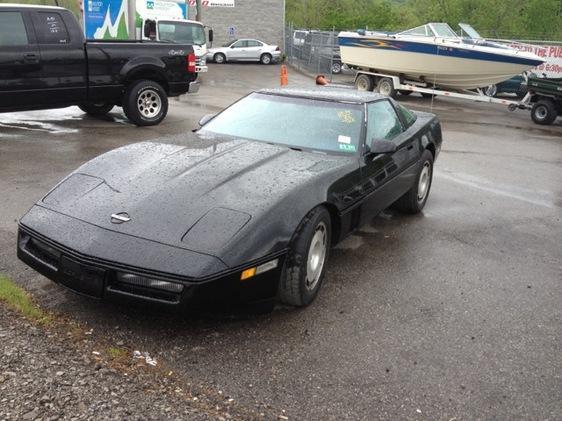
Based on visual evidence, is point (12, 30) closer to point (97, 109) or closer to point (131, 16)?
point (97, 109)

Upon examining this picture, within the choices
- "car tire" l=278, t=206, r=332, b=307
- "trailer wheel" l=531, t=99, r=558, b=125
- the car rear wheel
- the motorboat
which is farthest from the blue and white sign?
"car tire" l=278, t=206, r=332, b=307

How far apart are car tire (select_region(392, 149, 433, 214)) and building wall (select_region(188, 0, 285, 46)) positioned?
32.4 meters

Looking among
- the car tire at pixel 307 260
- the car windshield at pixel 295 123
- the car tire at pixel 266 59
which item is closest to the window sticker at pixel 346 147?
the car windshield at pixel 295 123

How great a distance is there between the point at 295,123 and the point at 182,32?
19.0 m

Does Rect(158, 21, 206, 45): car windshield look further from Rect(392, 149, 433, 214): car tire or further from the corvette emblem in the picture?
the corvette emblem

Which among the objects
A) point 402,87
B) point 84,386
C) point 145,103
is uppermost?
point 145,103

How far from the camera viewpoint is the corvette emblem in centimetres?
350

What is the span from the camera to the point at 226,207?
3.63 metres

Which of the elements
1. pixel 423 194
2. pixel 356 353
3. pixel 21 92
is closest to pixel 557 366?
pixel 356 353

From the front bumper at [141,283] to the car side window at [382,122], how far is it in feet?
6.94

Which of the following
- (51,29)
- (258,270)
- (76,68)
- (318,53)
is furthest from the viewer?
(318,53)

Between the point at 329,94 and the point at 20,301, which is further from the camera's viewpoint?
the point at 329,94

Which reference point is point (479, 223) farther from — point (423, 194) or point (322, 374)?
point (322, 374)

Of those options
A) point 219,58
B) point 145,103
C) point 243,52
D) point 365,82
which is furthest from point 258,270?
point 243,52
